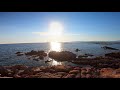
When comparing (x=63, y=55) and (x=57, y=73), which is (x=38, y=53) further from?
(x=57, y=73)

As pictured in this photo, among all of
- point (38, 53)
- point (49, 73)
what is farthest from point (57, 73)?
point (38, 53)

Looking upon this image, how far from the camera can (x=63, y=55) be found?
8.88 metres

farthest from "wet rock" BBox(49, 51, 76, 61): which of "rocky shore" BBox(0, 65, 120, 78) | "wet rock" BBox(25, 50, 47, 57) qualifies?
"rocky shore" BBox(0, 65, 120, 78)

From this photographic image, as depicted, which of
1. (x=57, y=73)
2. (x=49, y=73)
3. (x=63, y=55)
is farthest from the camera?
(x=63, y=55)

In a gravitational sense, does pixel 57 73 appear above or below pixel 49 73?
below

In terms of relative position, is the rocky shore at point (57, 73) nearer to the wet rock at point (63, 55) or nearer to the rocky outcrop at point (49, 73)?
the rocky outcrop at point (49, 73)

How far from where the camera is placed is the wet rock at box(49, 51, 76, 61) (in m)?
8.55

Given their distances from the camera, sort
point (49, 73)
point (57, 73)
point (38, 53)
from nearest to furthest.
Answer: point (49, 73), point (57, 73), point (38, 53)

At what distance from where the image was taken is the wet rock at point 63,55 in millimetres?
8553

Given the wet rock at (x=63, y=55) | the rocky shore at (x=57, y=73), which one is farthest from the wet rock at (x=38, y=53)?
the rocky shore at (x=57, y=73)
